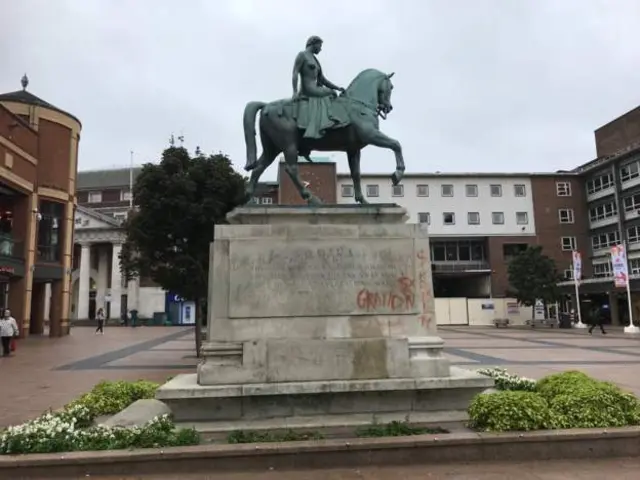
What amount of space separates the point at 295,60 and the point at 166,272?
13684 mm

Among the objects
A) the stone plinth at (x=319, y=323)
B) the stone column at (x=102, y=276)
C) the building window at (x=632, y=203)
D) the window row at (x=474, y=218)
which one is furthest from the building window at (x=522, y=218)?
the stone plinth at (x=319, y=323)

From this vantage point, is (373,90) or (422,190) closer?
(373,90)

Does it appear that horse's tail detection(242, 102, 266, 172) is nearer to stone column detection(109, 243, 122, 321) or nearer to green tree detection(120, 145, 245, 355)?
green tree detection(120, 145, 245, 355)

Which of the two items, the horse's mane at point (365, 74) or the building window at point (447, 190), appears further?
the building window at point (447, 190)

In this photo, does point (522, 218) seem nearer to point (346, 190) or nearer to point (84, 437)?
point (346, 190)

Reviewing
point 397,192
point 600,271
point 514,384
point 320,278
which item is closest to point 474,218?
point 397,192

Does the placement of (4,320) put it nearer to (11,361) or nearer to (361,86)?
(11,361)

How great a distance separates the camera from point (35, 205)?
35562 mm

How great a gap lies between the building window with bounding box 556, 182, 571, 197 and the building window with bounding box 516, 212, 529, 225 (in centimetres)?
440

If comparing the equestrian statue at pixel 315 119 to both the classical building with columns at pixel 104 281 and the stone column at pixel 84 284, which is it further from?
the stone column at pixel 84 284

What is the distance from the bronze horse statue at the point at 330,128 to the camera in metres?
8.73

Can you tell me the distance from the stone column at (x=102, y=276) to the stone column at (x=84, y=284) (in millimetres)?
2299

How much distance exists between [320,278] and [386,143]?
2.48 meters

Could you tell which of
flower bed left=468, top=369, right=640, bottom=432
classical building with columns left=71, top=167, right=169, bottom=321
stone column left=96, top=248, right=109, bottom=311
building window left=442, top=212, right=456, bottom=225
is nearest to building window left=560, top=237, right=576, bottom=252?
building window left=442, top=212, right=456, bottom=225
